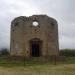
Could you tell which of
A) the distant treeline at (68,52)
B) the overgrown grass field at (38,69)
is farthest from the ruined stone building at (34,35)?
the distant treeline at (68,52)

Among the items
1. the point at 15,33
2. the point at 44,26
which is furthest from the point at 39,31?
the point at 15,33

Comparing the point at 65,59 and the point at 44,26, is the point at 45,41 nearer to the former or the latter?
the point at 44,26

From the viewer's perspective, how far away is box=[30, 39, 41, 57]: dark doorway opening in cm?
3294

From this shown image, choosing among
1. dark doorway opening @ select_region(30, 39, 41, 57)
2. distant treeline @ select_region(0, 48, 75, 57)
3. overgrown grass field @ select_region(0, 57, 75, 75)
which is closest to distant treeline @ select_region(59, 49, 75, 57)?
distant treeline @ select_region(0, 48, 75, 57)

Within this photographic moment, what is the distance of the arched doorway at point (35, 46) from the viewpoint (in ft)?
108

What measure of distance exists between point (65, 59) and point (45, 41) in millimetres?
4054

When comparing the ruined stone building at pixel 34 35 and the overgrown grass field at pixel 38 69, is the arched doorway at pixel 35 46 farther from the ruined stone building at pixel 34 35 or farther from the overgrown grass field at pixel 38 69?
the overgrown grass field at pixel 38 69

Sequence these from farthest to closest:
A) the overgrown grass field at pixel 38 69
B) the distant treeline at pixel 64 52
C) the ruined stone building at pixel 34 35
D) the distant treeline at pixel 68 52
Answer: the distant treeline at pixel 64 52
the distant treeline at pixel 68 52
the ruined stone building at pixel 34 35
the overgrown grass field at pixel 38 69

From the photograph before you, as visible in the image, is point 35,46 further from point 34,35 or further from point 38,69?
point 38,69

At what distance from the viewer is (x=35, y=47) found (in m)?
34.0

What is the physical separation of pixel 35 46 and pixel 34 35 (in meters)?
1.95

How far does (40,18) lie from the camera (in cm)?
3266

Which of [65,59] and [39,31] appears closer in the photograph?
[65,59]

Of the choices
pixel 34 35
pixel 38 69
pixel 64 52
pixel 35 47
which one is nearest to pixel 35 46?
pixel 35 47
